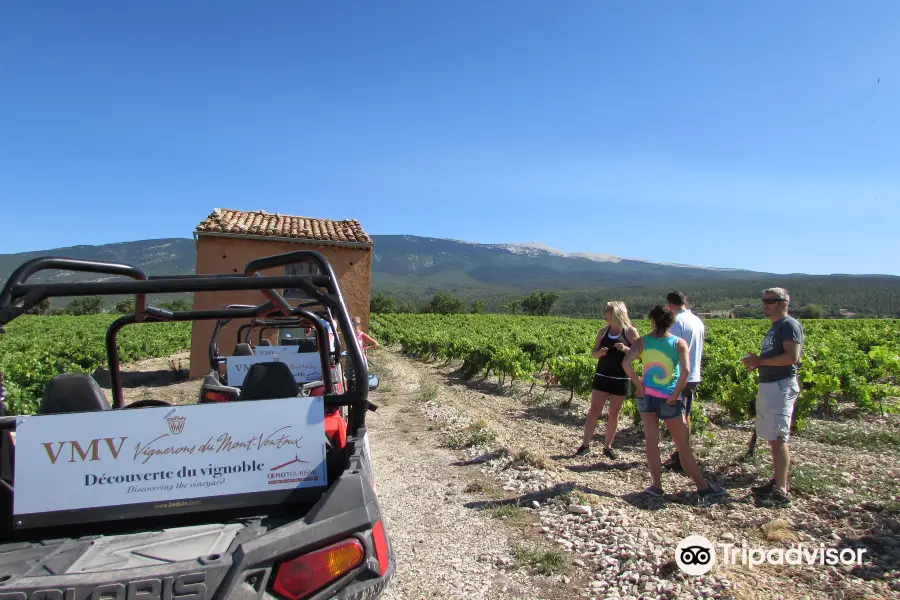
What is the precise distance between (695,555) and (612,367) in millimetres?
2627

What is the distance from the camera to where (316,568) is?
6.77ft

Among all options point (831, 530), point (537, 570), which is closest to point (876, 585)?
point (831, 530)

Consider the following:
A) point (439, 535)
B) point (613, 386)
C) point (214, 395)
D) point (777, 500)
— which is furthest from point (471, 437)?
point (777, 500)

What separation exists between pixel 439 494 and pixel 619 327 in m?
2.53

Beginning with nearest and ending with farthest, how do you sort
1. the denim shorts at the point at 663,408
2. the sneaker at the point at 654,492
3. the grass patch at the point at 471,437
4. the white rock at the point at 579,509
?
the white rock at the point at 579,509
the denim shorts at the point at 663,408
the sneaker at the point at 654,492
the grass patch at the point at 471,437

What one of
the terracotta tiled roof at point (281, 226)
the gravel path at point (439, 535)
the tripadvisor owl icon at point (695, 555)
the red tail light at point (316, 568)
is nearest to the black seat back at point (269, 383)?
the red tail light at point (316, 568)

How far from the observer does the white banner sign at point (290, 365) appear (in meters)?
6.21

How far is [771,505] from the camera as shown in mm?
4816

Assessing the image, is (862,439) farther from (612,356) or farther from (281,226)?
(281,226)

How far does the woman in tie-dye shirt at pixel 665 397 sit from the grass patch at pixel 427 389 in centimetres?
621

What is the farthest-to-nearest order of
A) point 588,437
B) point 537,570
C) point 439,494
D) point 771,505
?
point 588,437 → point 439,494 → point 771,505 → point 537,570

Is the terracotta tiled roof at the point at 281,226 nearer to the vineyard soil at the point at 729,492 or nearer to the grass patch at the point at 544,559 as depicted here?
the vineyard soil at the point at 729,492

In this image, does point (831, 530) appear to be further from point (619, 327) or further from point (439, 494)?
point (439, 494)

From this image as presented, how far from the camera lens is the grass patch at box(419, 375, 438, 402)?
11.1 metres
